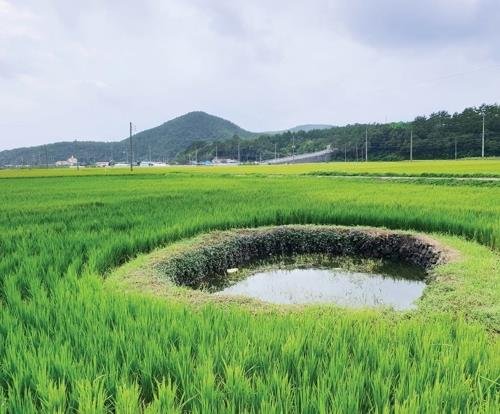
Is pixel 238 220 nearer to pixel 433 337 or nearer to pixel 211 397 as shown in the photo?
pixel 433 337

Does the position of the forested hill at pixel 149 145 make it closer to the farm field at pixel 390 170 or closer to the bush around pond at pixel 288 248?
the farm field at pixel 390 170

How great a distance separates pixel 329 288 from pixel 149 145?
14722 centimetres

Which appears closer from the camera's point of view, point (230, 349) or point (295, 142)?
point (230, 349)

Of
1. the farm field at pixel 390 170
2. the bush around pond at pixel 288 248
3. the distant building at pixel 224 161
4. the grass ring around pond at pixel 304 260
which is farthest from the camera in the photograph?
the distant building at pixel 224 161

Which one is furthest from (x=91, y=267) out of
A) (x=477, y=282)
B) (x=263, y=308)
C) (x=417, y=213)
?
(x=417, y=213)

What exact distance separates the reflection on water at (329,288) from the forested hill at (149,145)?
13067cm

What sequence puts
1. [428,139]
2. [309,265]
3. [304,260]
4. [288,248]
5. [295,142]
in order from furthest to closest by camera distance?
1. [295,142]
2. [428,139]
3. [288,248]
4. [304,260]
5. [309,265]

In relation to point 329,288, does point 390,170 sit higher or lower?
higher

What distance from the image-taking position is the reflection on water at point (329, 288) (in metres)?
6.23

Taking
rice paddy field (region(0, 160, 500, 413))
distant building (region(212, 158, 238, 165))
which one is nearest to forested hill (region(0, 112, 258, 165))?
distant building (region(212, 158, 238, 165))

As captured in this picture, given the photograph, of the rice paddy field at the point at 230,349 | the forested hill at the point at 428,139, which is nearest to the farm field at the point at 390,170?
the rice paddy field at the point at 230,349

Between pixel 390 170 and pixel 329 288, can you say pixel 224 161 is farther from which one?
pixel 329 288

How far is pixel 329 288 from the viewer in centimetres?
688

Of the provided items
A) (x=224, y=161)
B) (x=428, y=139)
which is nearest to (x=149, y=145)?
(x=224, y=161)
